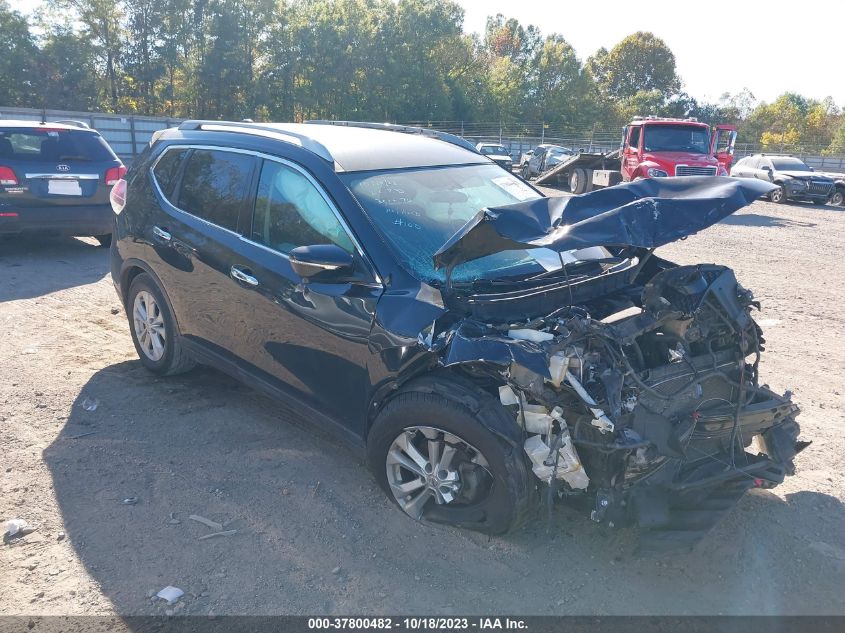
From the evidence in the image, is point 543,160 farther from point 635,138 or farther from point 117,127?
point 117,127

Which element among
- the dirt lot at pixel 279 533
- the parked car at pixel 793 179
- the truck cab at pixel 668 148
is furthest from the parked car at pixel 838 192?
the dirt lot at pixel 279 533

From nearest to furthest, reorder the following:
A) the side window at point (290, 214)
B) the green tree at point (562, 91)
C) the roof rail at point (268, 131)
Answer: the side window at point (290, 214)
the roof rail at point (268, 131)
the green tree at point (562, 91)

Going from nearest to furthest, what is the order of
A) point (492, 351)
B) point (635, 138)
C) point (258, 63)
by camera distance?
point (492, 351)
point (635, 138)
point (258, 63)

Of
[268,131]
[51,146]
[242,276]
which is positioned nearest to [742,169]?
[51,146]

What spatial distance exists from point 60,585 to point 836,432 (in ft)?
15.2

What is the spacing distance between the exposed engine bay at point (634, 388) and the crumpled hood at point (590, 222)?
0.04 meters

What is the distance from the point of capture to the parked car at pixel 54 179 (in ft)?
27.6

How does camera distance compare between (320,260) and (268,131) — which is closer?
(320,260)

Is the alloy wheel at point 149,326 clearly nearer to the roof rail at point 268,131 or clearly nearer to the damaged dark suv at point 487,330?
the damaged dark suv at point 487,330

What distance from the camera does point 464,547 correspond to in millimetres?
3316

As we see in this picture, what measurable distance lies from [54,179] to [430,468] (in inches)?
295

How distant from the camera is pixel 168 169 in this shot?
500cm

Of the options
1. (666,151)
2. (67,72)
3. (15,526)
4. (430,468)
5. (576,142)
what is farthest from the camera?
(576,142)

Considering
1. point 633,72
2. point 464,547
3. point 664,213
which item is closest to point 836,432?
point 664,213
